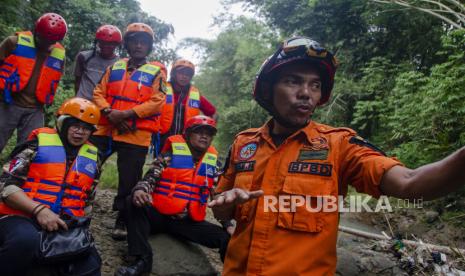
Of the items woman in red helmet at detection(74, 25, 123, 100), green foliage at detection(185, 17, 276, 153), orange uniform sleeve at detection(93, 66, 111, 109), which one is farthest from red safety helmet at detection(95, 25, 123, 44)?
green foliage at detection(185, 17, 276, 153)

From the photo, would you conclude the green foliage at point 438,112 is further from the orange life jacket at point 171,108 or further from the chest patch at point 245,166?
the chest patch at point 245,166

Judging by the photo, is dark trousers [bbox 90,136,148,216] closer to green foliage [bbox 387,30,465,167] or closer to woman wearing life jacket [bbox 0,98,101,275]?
woman wearing life jacket [bbox 0,98,101,275]

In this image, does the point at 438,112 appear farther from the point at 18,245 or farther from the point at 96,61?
the point at 18,245

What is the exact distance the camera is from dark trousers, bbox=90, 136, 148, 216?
14.8 feet

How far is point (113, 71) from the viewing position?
15.8 ft

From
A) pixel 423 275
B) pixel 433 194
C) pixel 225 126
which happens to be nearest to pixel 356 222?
pixel 423 275

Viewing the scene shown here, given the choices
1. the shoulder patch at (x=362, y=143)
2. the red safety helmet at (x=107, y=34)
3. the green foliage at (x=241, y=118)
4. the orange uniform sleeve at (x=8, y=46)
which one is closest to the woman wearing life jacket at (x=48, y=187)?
the orange uniform sleeve at (x=8, y=46)

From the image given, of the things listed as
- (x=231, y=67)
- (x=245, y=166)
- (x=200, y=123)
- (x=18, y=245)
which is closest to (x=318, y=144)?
(x=245, y=166)

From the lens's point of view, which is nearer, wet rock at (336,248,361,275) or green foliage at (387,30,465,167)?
wet rock at (336,248,361,275)

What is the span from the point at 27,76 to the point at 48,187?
196cm

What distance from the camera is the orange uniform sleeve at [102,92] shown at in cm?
455

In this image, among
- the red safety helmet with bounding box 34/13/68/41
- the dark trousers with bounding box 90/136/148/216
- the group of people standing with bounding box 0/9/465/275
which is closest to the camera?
the group of people standing with bounding box 0/9/465/275

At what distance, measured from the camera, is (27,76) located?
4660 millimetres

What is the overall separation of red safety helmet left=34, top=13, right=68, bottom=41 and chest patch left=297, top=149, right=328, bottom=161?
4003 mm
